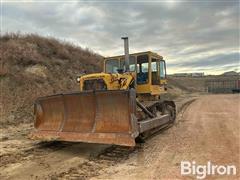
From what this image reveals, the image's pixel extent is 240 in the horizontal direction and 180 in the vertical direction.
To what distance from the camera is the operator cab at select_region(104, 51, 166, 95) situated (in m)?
11.1

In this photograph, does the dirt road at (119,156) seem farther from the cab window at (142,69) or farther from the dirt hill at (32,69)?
the dirt hill at (32,69)

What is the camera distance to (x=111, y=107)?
832 centimetres

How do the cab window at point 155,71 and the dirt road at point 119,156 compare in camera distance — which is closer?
the dirt road at point 119,156

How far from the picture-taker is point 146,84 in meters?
11.2

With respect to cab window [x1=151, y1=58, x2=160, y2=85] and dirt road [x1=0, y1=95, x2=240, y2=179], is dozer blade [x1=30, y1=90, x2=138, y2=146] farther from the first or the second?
cab window [x1=151, y1=58, x2=160, y2=85]

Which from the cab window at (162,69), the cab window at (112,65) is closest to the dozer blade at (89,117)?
the cab window at (112,65)

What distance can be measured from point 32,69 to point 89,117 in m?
10.9

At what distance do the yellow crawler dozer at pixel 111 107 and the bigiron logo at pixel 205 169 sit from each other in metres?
1.35

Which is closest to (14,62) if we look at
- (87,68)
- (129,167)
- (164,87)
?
(87,68)

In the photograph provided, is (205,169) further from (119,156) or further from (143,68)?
(143,68)

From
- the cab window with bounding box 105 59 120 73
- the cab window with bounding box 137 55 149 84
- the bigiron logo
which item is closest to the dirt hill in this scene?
the cab window with bounding box 105 59 120 73

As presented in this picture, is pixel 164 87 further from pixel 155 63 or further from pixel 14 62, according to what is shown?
pixel 14 62

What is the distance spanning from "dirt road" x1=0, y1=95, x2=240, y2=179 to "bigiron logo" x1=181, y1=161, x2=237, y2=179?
0.50 ft

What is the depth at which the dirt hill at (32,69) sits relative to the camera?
14.5m
